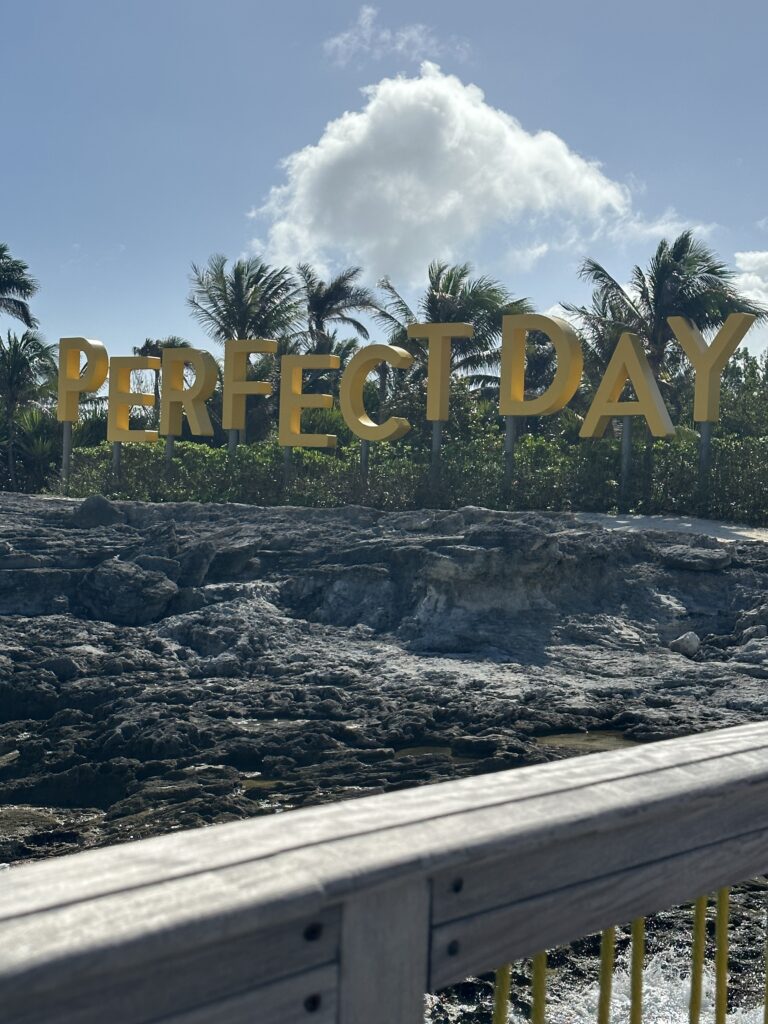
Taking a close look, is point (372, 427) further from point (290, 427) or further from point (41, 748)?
point (41, 748)

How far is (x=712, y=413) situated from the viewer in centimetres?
2131

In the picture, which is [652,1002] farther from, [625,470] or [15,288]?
[15,288]

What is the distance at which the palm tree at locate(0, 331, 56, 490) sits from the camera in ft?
115

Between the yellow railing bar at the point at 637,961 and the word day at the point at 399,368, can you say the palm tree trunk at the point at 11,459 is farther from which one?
the yellow railing bar at the point at 637,961

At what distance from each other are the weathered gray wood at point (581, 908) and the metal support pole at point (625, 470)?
793 inches

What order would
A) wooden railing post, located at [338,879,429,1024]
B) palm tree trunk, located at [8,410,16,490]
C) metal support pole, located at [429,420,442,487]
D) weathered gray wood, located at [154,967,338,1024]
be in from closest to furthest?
weathered gray wood, located at [154,967,338,1024] < wooden railing post, located at [338,879,429,1024] < metal support pole, located at [429,420,442,487] < palm tree trunk, located at [8,410,16,490]

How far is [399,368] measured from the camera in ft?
81.4

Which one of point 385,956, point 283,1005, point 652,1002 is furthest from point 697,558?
point 283,1005

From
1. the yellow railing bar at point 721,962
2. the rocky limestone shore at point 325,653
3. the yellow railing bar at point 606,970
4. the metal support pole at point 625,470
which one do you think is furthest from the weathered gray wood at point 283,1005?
the metal support pole at point 625,470

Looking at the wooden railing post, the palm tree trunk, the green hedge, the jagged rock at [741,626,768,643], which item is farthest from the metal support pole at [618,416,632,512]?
the wooden railing post

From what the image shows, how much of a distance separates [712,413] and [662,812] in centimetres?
2068

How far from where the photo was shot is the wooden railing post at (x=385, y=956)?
1294mm

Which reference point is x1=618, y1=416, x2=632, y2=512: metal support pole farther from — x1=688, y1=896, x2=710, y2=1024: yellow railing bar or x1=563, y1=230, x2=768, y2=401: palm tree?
x1=688, y1=896, x2=710, y2=1024: yellow railing bar

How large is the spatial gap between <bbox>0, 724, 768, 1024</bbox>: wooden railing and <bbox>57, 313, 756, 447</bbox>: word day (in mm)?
20223
